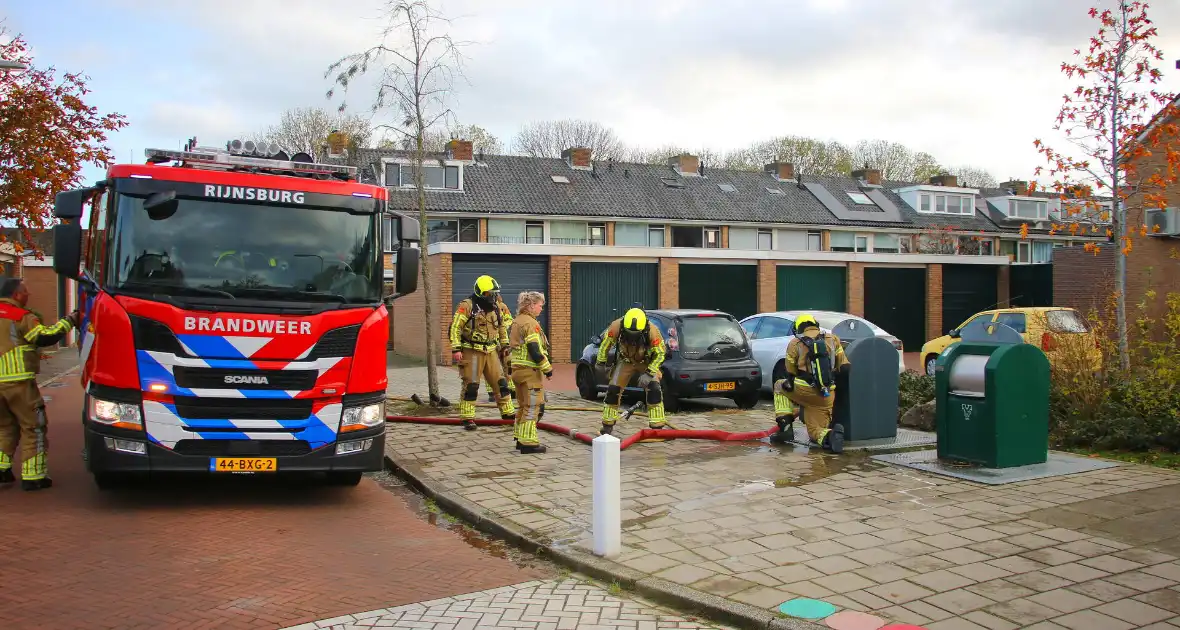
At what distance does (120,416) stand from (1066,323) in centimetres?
1029

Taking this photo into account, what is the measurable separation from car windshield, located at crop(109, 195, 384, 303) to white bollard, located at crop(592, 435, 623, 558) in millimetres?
2791

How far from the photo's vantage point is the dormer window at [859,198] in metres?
44.6

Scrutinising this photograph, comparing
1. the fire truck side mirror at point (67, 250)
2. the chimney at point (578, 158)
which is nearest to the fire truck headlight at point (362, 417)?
the fire truck side mirror at point (67, 250)

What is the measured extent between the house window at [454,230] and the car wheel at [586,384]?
67.2 feet

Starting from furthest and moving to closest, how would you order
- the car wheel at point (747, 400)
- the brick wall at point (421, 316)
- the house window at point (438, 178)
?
the house window at point (438, 178), the brick wall at point (421, 316), the car wheel at point (747, 400)

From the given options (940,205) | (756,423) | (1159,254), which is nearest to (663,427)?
(756,423)

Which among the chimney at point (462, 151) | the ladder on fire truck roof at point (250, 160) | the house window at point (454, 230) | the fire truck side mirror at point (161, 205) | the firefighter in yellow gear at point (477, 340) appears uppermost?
the chimney at point (462, 151)

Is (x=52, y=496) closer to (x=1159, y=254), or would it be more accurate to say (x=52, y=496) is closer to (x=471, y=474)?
(x=471, y=474)

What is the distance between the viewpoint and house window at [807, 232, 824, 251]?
41.4 meters

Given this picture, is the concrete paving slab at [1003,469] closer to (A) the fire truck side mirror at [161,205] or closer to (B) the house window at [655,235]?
(A) the fire truck side mirror at [161,205]

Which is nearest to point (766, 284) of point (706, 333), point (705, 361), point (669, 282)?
point (669, 282)

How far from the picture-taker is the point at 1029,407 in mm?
8180

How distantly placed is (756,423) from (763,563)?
6.16 m

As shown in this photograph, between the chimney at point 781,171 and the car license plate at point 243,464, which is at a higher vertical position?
the chimney at point 781,171
